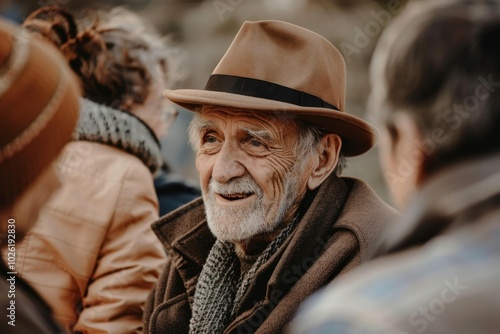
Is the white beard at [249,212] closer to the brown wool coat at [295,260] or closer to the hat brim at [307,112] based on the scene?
the brown wool coat at [295,260]

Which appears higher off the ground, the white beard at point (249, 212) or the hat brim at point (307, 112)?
the hat brim at point (307, 112)

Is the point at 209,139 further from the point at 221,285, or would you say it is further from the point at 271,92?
the point at 221,285

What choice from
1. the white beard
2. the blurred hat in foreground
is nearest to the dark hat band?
the white beard

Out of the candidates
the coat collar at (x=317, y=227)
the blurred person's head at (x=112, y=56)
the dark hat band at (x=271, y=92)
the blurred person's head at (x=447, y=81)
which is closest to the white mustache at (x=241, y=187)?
the coat collar at (x=317, y=227)

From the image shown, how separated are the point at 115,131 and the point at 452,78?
231 cm

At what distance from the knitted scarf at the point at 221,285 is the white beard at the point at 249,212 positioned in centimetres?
8

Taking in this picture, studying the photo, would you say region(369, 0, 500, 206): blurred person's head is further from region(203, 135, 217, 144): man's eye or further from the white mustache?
region(203, 135, 217, 144): man's eye

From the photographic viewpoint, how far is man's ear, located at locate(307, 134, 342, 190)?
118 inches

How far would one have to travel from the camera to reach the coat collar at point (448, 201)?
1275mm

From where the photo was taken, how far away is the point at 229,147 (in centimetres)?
295

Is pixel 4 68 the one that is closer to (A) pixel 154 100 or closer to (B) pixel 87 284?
(B) pixel 87 284

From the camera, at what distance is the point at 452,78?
1.41m

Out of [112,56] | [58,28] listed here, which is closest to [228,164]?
[112,56]

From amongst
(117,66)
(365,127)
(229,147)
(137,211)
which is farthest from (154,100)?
(365,127)
